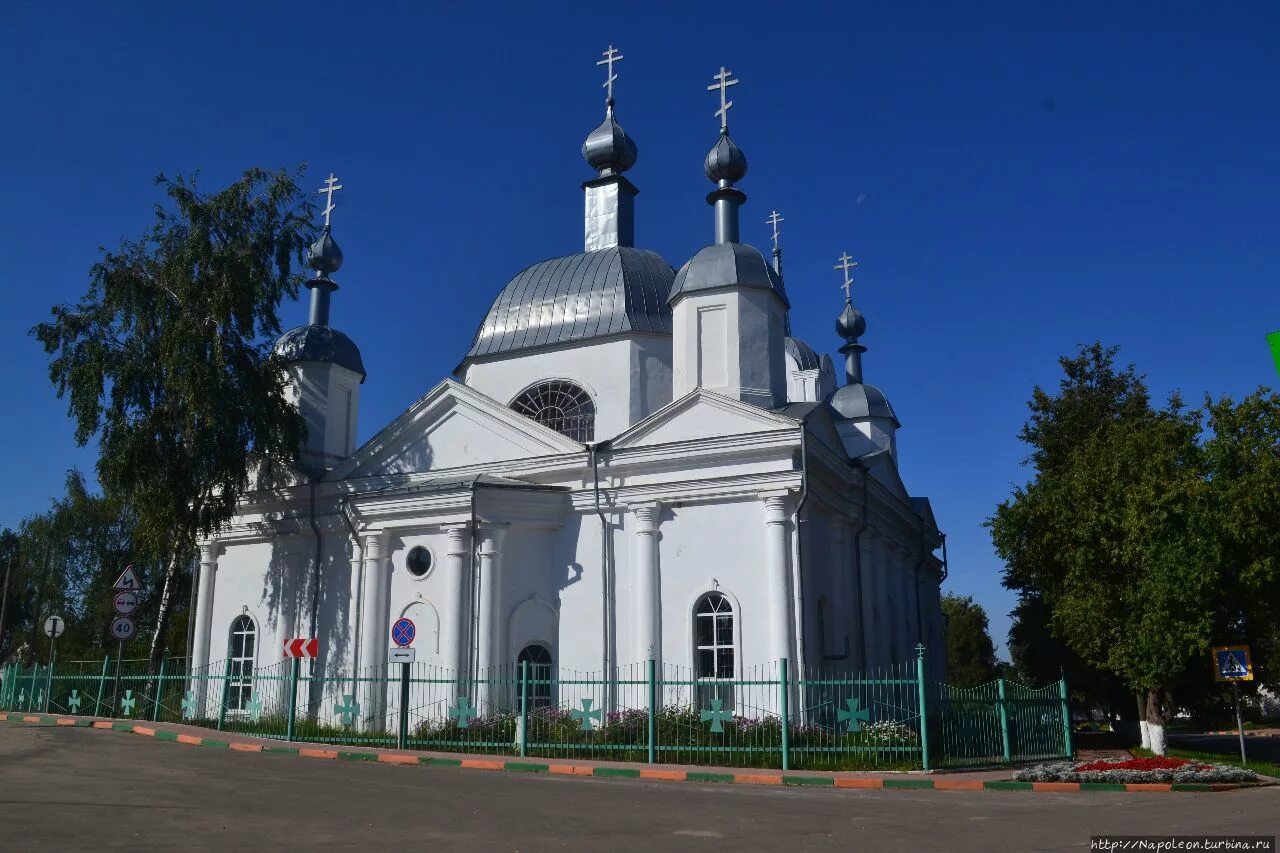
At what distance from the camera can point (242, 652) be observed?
2202 centimetres

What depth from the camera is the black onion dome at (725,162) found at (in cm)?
→ 2158

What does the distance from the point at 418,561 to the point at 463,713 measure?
13.1 feet

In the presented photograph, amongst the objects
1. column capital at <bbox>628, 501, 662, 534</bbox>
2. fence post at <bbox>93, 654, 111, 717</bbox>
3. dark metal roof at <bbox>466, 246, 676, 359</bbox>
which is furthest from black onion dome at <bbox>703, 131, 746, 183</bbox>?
fence post at <bbox>93, 654, 111, 717</bbox>

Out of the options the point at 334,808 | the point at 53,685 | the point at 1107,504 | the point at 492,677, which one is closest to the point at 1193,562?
the point at 1107,504

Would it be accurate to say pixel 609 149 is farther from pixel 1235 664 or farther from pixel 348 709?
pixel 1235 664

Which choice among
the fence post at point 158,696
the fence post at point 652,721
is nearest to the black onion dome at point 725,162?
the fence post at point 652,721

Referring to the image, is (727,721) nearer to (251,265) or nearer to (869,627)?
(869,627)

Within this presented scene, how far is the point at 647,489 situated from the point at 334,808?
1006 cm

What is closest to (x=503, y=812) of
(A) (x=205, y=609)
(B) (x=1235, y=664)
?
(B) (x=1235, y=664)

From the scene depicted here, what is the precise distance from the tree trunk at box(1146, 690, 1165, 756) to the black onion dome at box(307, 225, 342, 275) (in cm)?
1965

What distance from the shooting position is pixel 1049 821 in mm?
9289

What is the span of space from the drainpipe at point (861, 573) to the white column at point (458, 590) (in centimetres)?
750

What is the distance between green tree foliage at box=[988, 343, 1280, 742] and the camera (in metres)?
17.7

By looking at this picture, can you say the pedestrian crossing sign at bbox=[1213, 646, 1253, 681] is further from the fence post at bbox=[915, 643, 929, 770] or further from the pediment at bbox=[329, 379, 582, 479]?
the pediment at bbox=[329, 379, 582, 479]
